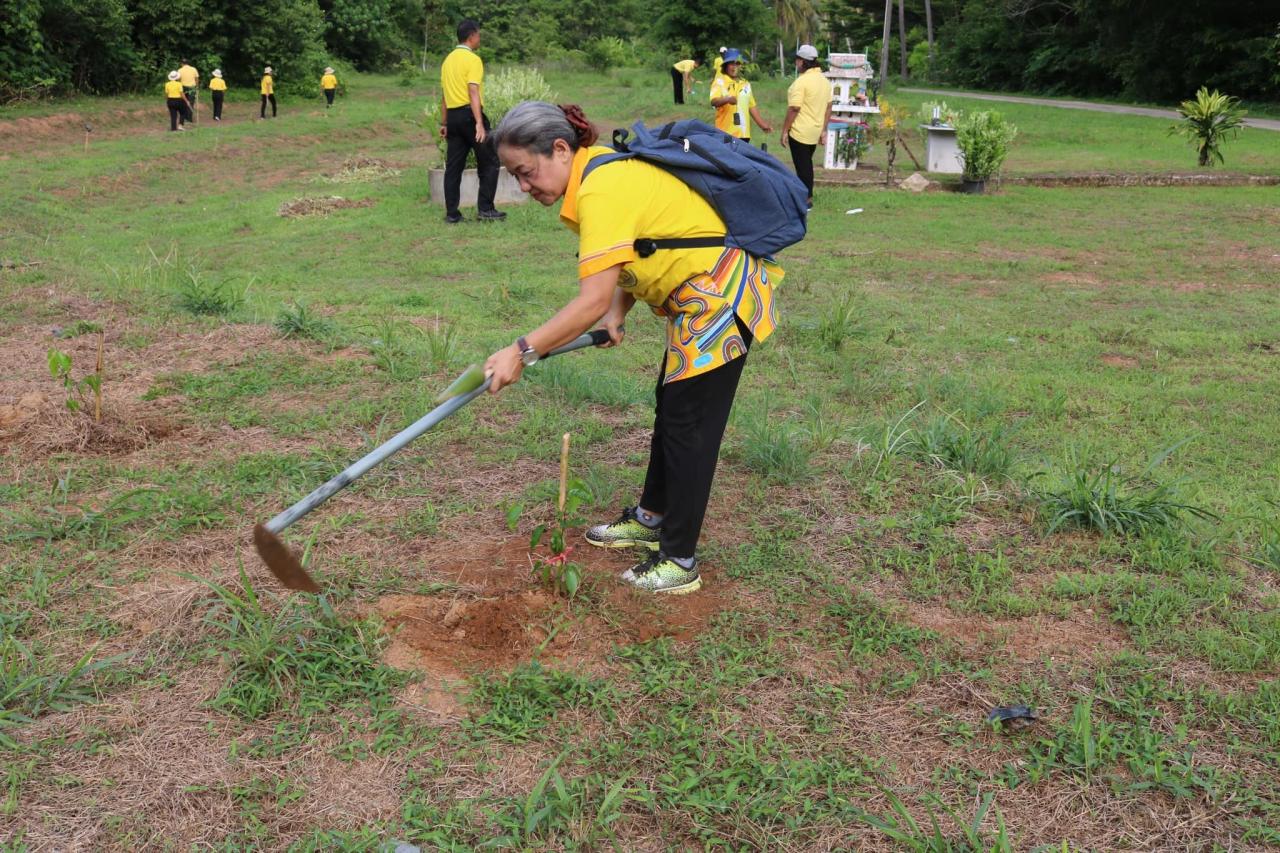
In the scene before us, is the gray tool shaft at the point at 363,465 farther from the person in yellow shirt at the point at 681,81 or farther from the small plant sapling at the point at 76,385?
the person in yellow shirt at the point at 681,81

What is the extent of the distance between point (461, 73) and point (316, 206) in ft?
10.6

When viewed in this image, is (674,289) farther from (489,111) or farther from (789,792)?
(489,111)

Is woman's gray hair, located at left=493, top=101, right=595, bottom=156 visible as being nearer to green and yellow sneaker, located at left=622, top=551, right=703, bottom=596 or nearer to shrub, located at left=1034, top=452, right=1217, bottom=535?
green and yellow sneaker, located at left=622, top=551, right=703, bottom=596

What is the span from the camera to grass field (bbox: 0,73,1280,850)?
7.87 ft

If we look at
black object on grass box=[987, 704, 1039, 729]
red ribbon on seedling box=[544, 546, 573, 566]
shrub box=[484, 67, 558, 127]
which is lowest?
black object on grass box=[987, 704, 1039, 729]

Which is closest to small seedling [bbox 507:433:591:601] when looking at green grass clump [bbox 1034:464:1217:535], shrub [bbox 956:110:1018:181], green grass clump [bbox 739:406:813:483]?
green grass clump [bbox 739:406:813:483]

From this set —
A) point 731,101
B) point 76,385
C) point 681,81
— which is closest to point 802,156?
point 731,101

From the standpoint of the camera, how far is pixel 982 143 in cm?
1219

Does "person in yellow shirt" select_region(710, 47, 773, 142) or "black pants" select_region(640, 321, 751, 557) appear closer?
"black pants" select_region(640, 321, 751, 557)

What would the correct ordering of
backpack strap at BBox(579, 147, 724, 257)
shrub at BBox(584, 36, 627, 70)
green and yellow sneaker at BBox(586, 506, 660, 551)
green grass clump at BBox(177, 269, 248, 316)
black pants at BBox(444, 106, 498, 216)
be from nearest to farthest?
1. backpack strap at BBox(579, 147, 724, 257)
2. green and yellow sneaker at BBox(586, 506, 660, 551)
3. green grass clump at BBox(177, 269, 248, 316)
4. black pants at BBox(444, 106, 498, 216)
5. shrub at BBox(584, 36, 627, 70)

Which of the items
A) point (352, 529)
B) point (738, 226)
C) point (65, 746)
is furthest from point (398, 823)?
point (738, 226)

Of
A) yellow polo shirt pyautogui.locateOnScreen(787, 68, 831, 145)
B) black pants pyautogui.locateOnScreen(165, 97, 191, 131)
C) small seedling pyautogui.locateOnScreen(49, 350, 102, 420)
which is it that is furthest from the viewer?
black pants pyautogui.locateOnScreen(165, 97, 191, 131)

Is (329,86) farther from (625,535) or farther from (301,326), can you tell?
(625,535)

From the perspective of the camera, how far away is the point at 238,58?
99.0 ft
